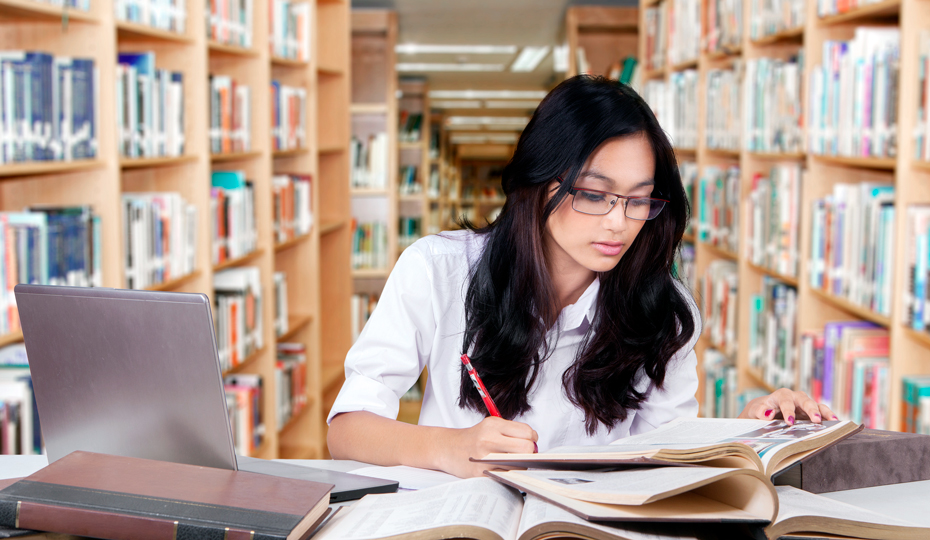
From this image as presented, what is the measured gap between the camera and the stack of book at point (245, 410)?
2.77 m

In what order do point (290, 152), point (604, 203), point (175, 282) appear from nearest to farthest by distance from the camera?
point (604, 203)
point (175, 282)
point (290, 152)

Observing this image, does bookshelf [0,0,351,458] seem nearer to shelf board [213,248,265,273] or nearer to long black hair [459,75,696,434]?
shelf board [213,248,265,273]

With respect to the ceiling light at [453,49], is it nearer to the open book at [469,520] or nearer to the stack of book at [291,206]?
the stack of book at [291,206]

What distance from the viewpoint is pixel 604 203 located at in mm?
1232

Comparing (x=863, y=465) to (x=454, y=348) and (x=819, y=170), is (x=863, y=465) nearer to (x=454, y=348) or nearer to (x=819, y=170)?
(x=454, y=348)

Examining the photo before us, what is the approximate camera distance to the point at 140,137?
6.91 feet

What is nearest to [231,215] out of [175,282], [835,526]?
[175,282]

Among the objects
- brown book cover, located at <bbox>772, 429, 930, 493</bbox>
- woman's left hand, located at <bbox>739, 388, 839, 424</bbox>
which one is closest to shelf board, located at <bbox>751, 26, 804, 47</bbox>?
woman's left hand, located at <bbox>739, 388, 839, 424</bbox>

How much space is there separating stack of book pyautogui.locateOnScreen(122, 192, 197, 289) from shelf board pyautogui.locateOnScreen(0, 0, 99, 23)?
486 mm

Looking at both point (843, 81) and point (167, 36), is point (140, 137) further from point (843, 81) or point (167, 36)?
point (843, 81)

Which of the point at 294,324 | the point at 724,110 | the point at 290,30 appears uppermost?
the point at 290,30

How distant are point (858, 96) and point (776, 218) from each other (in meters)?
0.58

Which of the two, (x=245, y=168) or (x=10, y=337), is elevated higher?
(x=245, y=168)

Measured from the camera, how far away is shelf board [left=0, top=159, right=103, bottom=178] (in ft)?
5.13
